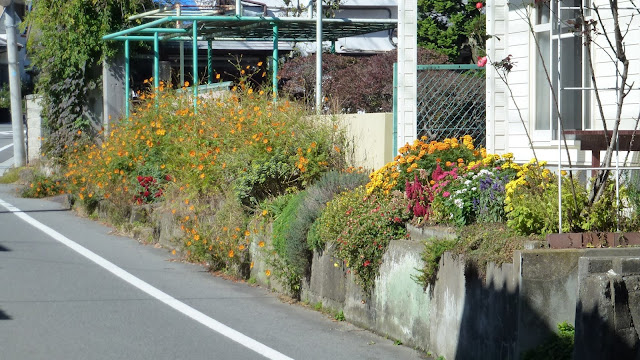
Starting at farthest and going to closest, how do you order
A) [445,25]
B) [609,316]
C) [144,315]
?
1. [445,25]
2. [144,315]
3. [609,316]

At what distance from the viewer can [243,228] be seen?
1166 cm

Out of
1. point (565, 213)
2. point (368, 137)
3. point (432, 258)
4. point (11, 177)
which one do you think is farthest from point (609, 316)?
point (11, 177)

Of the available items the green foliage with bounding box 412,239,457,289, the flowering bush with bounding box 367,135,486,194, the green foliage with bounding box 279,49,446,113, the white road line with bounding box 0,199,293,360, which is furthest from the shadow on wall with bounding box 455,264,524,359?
the green foliage with bounding box 279,49,446,113

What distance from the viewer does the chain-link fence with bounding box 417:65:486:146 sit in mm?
12609

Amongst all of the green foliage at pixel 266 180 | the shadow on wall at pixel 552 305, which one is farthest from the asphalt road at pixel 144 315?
the green foliage at pixel 266 180

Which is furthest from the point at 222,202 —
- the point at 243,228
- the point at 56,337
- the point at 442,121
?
the point at 56,337

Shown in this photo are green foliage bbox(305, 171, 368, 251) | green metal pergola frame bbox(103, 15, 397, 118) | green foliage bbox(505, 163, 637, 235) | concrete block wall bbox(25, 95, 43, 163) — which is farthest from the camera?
concrete block wall bbox(25, 95, 43, 163)

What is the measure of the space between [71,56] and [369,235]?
709 inches

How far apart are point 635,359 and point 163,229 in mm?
9943

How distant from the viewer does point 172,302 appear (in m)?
9.98

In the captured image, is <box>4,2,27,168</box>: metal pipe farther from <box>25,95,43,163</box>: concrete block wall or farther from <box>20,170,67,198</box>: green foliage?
<box>20,170,67,198</box>: green foliage

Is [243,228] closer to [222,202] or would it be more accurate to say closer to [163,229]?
[222,202]

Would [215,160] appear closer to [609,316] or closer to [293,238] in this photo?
[293,238]

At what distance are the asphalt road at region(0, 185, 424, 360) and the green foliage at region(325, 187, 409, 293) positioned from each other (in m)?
0.60
